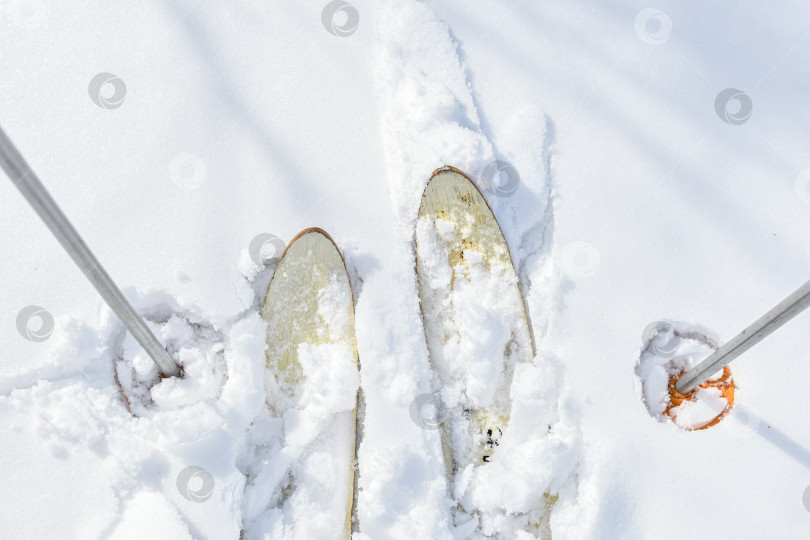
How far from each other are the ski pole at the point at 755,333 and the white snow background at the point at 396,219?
8.6 inches

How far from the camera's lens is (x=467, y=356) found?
1434 millimetres

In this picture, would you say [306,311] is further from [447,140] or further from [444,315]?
[447,140]

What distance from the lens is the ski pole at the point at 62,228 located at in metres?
0.66

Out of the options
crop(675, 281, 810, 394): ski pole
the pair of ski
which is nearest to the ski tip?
the pair of ski

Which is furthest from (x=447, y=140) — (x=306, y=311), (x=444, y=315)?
(x=306, y=311)

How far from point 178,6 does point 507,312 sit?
130cm

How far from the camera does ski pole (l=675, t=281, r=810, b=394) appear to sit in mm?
845

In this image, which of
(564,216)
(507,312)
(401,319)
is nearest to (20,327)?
(401,319)

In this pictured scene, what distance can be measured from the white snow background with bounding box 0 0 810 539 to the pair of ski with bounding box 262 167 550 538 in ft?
0.16

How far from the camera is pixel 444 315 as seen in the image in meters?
1.48

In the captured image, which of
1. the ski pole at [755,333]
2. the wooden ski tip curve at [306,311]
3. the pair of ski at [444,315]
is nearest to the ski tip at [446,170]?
the pair of ski at [444,315]

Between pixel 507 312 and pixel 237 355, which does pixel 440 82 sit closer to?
pixel 507 312

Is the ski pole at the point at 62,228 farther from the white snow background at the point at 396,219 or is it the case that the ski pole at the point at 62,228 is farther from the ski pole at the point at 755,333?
the ski pole at the point at 755,333

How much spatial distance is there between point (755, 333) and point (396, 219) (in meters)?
0.88
